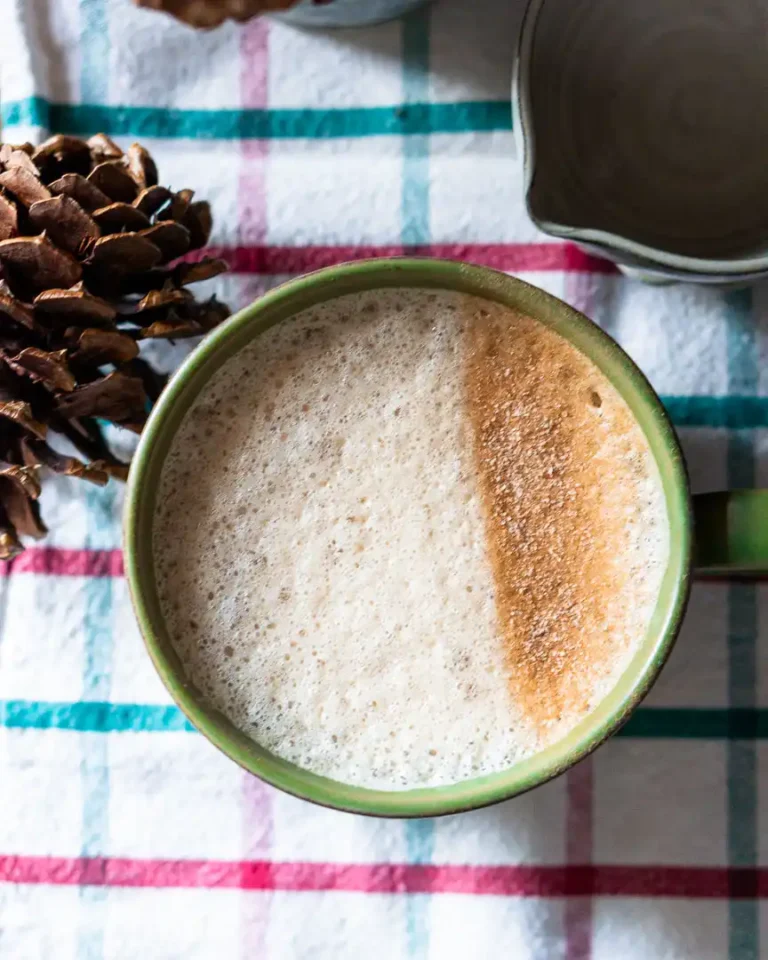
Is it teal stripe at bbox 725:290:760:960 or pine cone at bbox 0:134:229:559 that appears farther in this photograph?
teal stripe at bbox 725:290:760:960

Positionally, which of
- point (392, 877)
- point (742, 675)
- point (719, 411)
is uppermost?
point (719, 411)

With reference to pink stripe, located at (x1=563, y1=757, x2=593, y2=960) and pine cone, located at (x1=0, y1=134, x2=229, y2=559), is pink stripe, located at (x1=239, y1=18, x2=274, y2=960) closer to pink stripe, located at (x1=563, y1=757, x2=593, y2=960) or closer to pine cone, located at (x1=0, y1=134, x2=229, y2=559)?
pine cone, located at (x1=0, y1=134, x2=229, y2=559)

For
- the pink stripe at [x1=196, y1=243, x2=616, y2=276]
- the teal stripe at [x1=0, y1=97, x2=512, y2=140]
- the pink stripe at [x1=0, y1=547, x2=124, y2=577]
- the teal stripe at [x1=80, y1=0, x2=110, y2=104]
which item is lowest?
the pink stripe at [x1=0, y1=547, x2=124, y2=577]

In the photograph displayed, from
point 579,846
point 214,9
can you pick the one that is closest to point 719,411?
point 579,846

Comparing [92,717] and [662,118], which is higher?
[662,118]

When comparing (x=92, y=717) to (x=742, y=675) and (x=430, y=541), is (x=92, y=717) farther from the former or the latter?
(x=742, y=675)

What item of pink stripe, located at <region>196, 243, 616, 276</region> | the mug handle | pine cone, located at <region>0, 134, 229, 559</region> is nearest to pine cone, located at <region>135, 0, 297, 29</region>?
pine cone, located at <region>0, 134, 229, 559</region>
